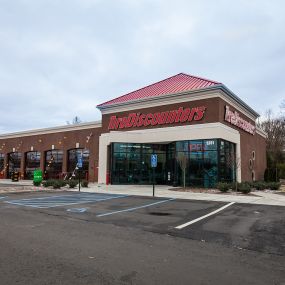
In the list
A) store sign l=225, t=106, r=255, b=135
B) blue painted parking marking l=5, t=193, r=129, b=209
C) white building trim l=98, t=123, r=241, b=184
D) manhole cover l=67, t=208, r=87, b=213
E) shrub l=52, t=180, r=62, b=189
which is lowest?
manhole cover l=67, t=208, r=87, b=213

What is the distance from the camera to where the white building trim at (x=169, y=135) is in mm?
27345

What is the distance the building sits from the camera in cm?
2758

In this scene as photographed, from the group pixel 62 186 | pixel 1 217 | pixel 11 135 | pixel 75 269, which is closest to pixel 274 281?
pixel 75 269

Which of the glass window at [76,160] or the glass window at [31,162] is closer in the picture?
the glass window at [76,160]

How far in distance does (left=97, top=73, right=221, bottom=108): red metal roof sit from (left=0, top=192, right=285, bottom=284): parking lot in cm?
1811

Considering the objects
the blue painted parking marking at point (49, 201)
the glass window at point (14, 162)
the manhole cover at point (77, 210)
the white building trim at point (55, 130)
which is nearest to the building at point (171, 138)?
the white building trim at point (55, 130)

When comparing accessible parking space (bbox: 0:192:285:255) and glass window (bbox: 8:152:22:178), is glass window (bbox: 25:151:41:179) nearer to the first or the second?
glass window (bbox: 8:152:22:178)

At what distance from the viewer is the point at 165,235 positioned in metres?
8.66

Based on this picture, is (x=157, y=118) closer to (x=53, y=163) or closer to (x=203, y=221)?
(x=53, y=163)

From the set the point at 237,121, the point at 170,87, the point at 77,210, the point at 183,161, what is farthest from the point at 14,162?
the point at 77,210

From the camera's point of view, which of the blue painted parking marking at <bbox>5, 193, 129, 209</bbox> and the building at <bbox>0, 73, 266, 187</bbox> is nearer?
the blue painted parking marking at <bbox>5, 193, 129, 209</bbox>

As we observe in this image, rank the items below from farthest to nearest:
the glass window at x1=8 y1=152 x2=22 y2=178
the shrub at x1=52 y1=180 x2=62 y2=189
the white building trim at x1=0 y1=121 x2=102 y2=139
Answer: the glass window at x1=8 y1=152 x2=22 y2=178
the white building trim at x1=0 y1=121 x2=102 y2=139
the shrub at x1=52 y1=180 x2=62 y2=189

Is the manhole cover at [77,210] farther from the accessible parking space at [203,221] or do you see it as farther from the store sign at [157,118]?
the store sign at [157,118]

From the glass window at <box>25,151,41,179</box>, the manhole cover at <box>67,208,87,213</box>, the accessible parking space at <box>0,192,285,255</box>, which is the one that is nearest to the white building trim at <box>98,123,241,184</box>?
the accessible parking space at <box>0,192,285,255</box>
